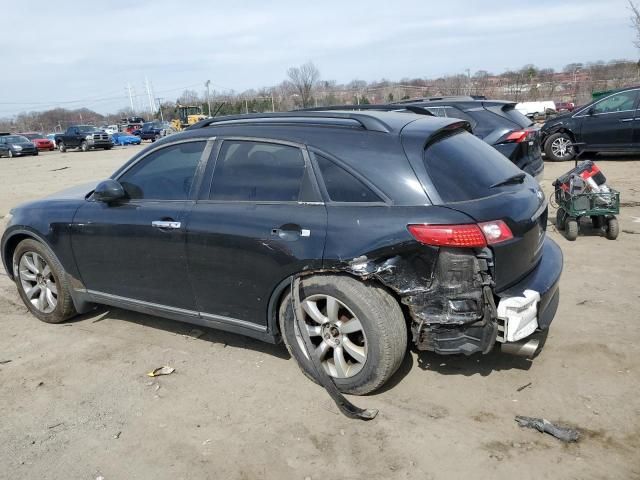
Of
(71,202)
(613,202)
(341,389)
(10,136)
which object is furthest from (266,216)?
(10,136)

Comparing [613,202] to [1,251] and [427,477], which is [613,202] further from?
[1,251]

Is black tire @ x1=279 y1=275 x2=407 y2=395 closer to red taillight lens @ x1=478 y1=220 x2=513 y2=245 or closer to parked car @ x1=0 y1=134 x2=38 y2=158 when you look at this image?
red taillight lens @ x1=478 y1=220 x2=513 y2=245

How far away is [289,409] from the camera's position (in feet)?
10.6

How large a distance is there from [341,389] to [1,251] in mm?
3620

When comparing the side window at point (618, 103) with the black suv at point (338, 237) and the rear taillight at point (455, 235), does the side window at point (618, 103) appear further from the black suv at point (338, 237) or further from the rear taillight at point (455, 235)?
the rear taillight at point (455, 235)

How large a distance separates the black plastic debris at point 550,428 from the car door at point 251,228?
58.4 inches

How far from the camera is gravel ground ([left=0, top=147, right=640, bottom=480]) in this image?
108 inches

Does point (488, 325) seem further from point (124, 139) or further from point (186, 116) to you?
point (186, 116)

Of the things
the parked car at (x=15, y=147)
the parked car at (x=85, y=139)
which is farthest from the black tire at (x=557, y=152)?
the parked car at (x=15, y=147)

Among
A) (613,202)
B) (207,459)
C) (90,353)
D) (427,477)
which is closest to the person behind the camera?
(427,477)

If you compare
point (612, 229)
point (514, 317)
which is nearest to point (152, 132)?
point (612, 229)

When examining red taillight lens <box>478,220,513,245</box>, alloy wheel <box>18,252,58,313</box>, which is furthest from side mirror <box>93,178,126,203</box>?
red taillight lens <box>478,220,513,245</box>

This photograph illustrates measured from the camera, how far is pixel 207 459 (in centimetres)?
284

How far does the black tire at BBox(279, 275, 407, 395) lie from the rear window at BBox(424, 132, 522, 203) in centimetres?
71
